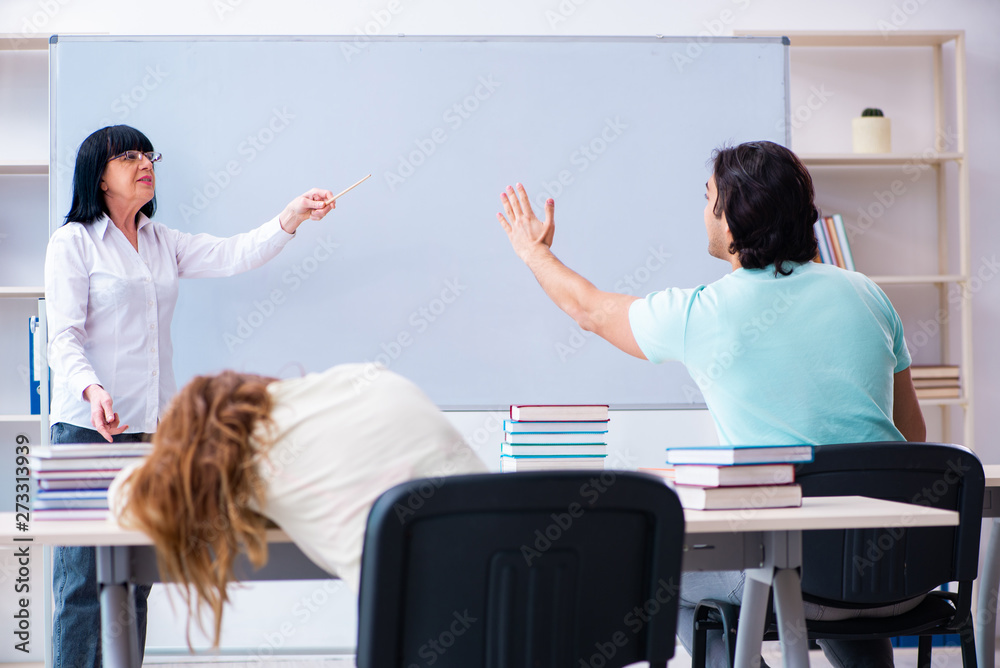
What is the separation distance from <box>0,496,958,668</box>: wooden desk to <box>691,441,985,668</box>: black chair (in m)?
0.08

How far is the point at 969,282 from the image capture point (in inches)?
127

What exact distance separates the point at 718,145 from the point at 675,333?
162 centimetres

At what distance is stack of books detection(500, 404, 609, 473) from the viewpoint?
1771mm

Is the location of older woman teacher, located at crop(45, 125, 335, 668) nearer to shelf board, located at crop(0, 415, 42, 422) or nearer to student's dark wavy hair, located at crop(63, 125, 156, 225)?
student's dark wavy hair, located at crop(63, 125, 156, 225)

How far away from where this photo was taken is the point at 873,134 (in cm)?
328

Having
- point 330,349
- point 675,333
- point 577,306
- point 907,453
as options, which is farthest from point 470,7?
point 907,453

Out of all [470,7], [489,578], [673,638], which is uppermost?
[470,7]

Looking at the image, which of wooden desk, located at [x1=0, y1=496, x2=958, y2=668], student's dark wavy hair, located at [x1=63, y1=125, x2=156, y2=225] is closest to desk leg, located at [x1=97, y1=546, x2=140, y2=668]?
wooden desk, located at [x1=0, y1=496, x2=958, y2=668]

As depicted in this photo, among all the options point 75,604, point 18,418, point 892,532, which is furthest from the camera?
point 18,418

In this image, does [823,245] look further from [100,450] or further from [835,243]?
[100,450]

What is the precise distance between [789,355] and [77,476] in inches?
50.0

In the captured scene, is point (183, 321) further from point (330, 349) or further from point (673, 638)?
point (673, 638)

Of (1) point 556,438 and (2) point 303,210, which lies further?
(2) point 303,210

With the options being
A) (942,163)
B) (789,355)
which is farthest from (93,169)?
(942,163)
